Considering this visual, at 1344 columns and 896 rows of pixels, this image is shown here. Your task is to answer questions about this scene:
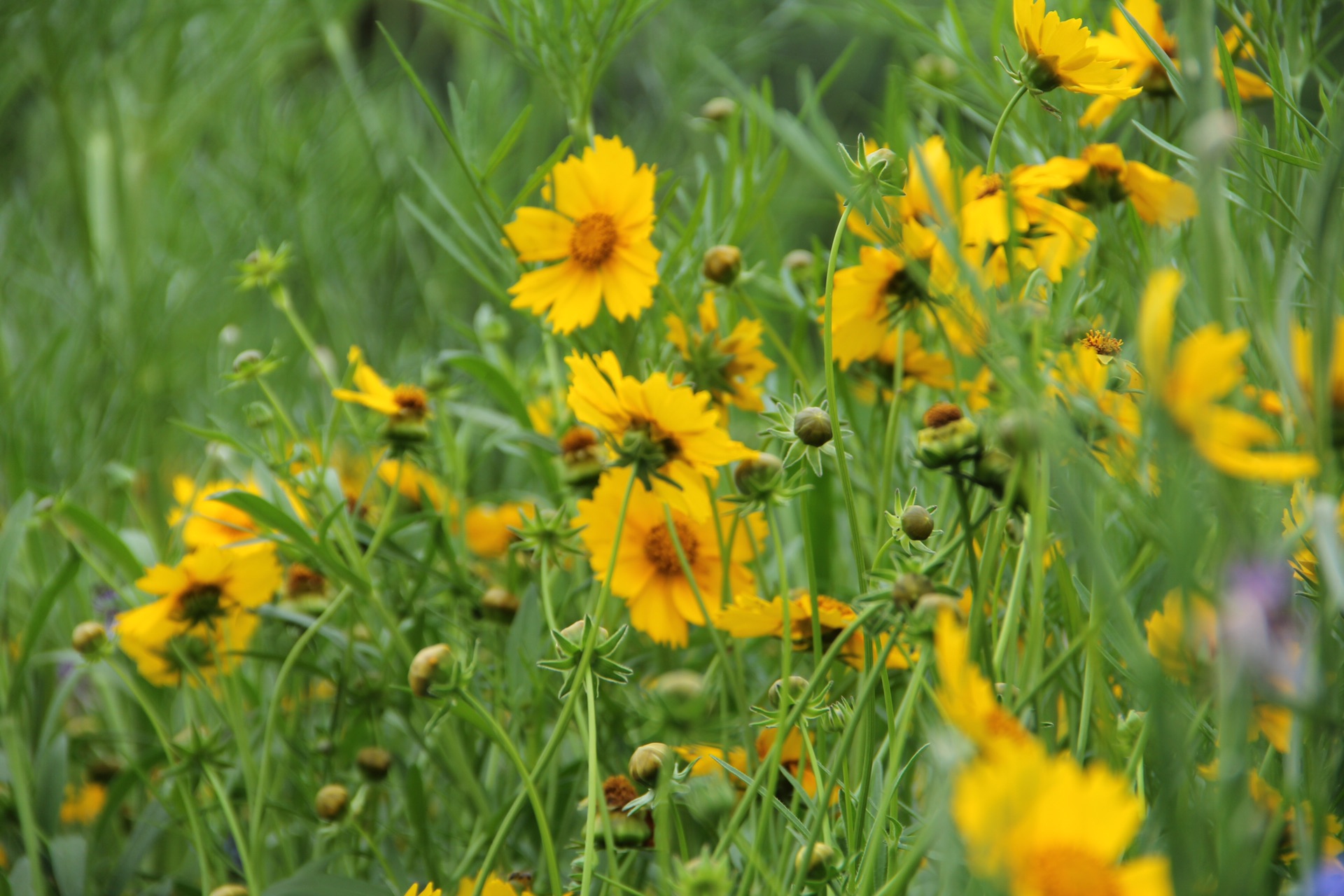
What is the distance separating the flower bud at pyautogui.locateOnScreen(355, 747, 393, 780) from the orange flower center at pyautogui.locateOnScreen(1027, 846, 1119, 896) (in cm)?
28

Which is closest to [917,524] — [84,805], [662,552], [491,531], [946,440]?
[946,440]

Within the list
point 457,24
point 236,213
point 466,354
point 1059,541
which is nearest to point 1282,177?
point 1059,541

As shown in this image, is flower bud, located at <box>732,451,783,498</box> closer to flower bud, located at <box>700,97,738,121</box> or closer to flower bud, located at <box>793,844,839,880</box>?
flower bud, located at <box>793,844,839,880</box>

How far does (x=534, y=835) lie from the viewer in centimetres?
36

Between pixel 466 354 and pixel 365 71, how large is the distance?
58cm

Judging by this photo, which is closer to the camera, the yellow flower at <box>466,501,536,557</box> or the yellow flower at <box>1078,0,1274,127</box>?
the yellow flower at <box>1078,0,1274,127</box>

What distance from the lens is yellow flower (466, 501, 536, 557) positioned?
0.44 metres

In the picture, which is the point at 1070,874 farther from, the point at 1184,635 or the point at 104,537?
the point at 104,537

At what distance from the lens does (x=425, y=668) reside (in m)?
0.28

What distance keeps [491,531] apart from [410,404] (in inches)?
3.6

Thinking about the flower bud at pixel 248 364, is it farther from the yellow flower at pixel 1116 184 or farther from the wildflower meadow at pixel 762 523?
the yellow flower at pixel 1116 184

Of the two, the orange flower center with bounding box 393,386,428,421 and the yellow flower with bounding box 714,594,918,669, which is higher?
the orange flower center with bounding box 393,386,428,421

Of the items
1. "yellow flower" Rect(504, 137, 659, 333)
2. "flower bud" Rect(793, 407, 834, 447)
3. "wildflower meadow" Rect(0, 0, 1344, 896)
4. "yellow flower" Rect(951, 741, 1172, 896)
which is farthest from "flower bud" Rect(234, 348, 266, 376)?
"yellow flower" Rect(951, 741, 1172, 896)

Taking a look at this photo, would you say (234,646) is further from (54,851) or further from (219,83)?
(219,83)
